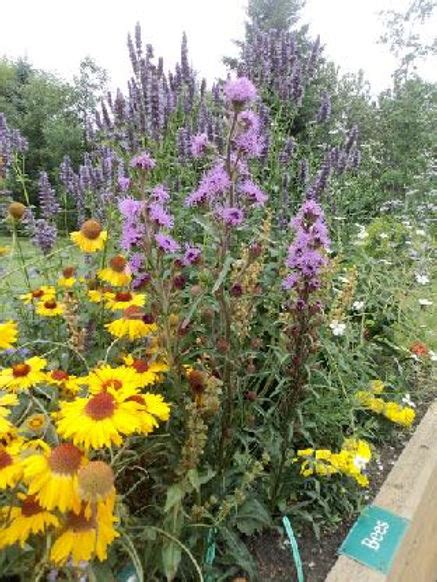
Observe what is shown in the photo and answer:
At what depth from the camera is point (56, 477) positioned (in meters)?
0.90

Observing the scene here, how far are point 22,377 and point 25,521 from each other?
0.38 m

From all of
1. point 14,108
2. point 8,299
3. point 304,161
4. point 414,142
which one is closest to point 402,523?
point 8,299

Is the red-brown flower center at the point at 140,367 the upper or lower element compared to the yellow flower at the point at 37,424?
upper

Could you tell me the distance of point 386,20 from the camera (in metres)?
13.2

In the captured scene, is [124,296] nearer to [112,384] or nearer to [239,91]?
[112,384]

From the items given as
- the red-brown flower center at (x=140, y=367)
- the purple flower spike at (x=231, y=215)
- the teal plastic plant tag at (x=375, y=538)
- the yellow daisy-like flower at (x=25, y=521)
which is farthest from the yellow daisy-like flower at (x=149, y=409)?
the teal plastic plant tag at (x=375, y=538)

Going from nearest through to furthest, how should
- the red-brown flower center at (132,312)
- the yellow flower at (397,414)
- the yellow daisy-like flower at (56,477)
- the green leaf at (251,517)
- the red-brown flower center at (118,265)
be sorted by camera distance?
the yellow daisy-like flower at (56,477) < the red-brown flower center at (132,312) < the green leaf at (251,517) < the red-brown flower center at (118,265) < the yellow flower at (397,414)

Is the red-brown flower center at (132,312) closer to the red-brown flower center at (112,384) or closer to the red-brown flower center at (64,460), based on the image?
the red-brown flower center at (112,384)

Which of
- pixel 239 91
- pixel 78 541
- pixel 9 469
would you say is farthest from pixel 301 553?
pixel 239 91

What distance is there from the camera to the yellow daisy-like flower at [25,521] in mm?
956

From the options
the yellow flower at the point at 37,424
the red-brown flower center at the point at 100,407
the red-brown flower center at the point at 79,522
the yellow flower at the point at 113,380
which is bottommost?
the red-brown flower center at the point at 79,522

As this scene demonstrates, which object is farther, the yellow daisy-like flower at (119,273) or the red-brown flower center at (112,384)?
the yellow daisy-like flower at (119,273)

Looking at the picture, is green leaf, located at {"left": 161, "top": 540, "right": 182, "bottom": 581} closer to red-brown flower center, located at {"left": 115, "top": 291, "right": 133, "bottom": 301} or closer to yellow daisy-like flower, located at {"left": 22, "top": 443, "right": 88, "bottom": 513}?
yellow daisy-like flower, located at {"left": 22, "top": 443, "right": 88, "bottom": 513}

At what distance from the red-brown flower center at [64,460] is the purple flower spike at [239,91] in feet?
2.77
